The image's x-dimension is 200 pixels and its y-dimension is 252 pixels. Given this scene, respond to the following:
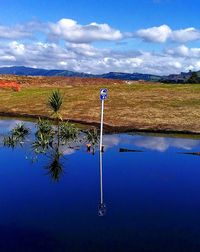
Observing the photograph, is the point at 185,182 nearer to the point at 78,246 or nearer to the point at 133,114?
the point at 78,246

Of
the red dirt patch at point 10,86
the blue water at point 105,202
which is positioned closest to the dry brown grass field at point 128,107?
the red dirt patch at point 10,86

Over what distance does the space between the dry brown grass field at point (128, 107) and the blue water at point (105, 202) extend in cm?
1658

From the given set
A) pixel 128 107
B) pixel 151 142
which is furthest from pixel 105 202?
pixel 128 107

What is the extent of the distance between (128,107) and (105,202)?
40.9 meters

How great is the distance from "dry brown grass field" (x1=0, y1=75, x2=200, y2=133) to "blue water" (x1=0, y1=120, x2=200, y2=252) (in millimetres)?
16579

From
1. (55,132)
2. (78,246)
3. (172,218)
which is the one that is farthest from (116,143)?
(78,246)

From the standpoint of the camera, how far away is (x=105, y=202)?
A: 1898 cm

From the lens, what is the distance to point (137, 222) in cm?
1667

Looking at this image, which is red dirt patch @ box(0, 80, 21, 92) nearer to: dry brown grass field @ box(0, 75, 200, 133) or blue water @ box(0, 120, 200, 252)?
dry brown grass field @ box(0, 75, 200, 133)

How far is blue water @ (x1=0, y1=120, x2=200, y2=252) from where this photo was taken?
14836mm

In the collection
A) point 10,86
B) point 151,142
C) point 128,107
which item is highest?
point 10,86

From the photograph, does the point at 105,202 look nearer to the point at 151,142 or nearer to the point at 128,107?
the point at 151,142

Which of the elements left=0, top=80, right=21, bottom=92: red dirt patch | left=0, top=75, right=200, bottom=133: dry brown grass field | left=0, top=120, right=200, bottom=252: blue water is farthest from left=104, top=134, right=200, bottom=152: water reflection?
left=0, top=80, right=21, bottom=92: red dirt patch

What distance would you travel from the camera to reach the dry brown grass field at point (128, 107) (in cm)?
4709
